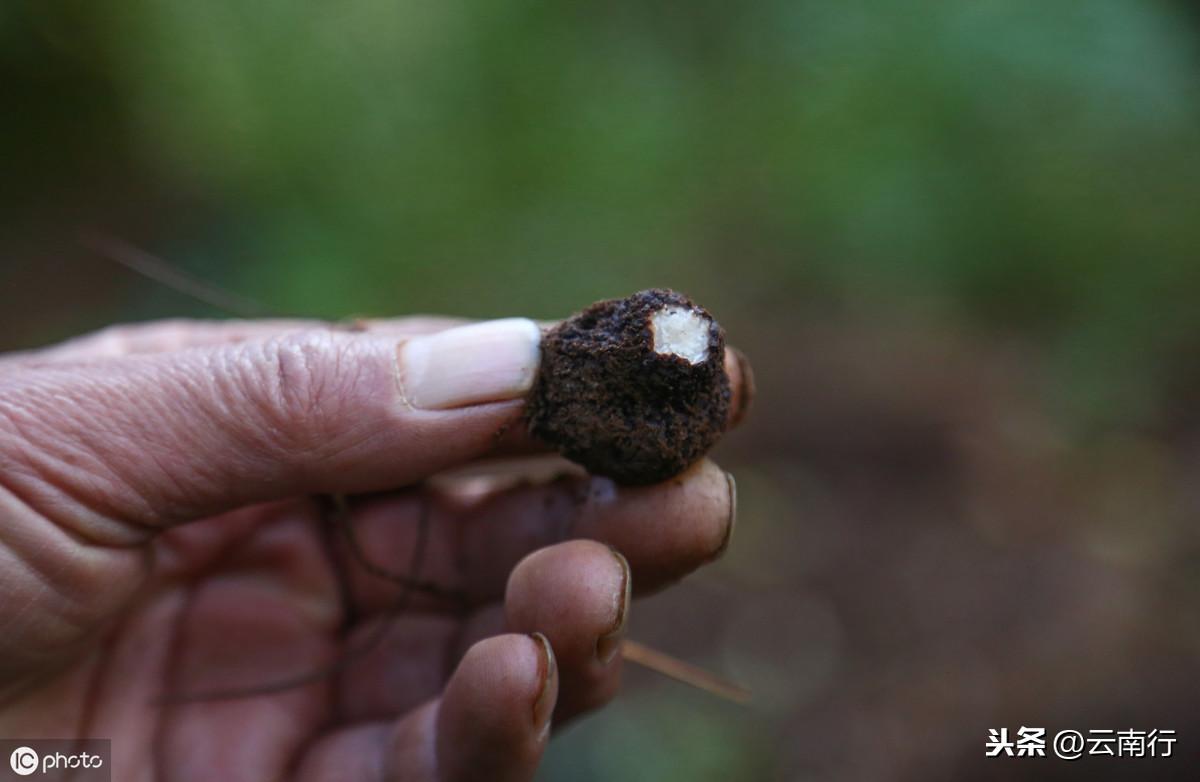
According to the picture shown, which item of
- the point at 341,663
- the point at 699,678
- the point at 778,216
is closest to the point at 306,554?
the point at 341,663

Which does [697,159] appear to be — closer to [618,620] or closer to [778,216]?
[778,216]

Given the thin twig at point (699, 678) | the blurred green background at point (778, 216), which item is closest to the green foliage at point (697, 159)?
the blurred green background at point (778, 216)

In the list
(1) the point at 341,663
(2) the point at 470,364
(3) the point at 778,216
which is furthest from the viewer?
(3) the point at 778,216

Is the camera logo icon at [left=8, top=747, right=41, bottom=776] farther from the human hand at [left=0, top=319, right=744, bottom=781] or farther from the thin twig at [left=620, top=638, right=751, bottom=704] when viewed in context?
the thin twig at [left=620, top=638, right=751, bottom=704]

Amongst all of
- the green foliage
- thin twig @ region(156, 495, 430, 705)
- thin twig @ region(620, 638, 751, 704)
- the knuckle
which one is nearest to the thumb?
the knuckle

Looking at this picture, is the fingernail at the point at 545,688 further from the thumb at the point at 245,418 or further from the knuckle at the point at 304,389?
the knuckle at the point at 304,389

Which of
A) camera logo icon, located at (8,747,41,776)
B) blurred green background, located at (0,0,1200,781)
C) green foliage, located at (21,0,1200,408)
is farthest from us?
green foliage, located at (21,0,1200,408)

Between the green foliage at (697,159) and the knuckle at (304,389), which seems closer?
the knuckle at (304,389)
